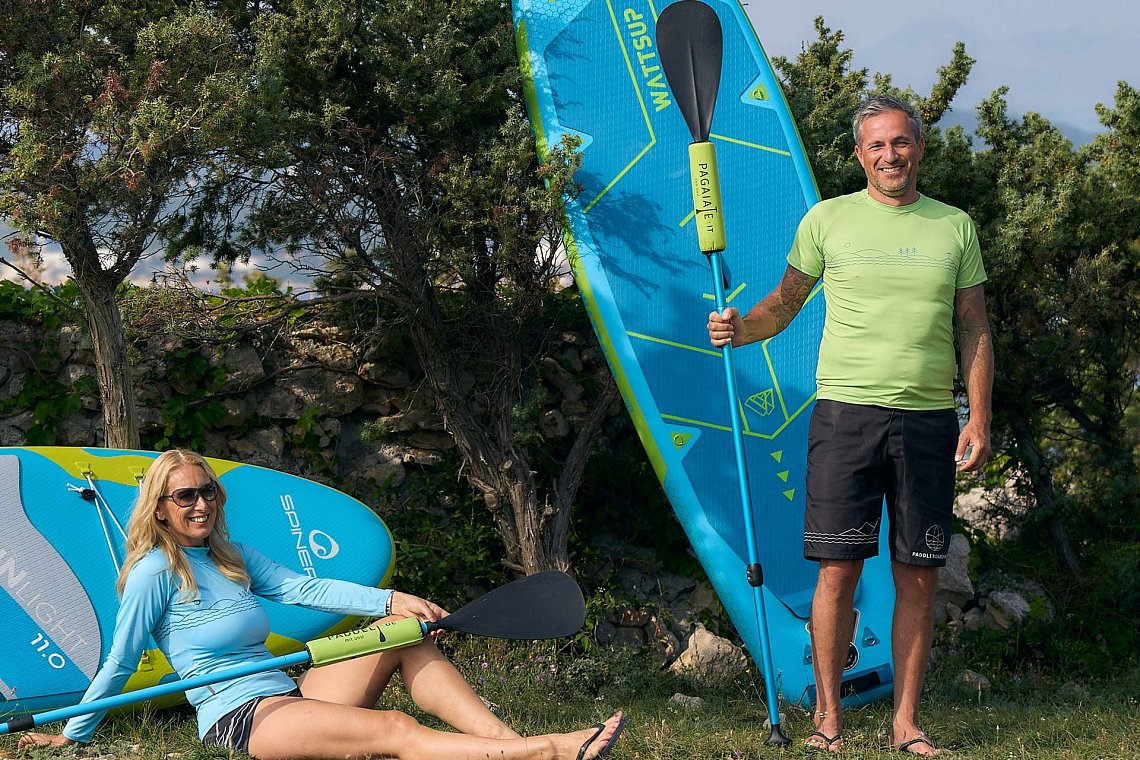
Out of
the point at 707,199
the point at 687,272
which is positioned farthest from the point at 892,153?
the point at 687,272

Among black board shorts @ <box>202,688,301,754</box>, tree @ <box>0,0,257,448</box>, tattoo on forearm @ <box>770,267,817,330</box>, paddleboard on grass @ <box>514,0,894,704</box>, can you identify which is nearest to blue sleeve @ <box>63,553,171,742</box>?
black board shorts @ <box>202,688,301,754</box>

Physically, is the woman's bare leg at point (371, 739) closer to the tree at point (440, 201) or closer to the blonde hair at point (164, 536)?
the blonde hair at point (164, 536)

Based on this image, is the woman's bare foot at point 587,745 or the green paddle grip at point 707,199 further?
the green paddle grip at point 707,199

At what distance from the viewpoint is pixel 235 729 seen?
261 centimetres

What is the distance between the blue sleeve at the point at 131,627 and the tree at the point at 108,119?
131 cm

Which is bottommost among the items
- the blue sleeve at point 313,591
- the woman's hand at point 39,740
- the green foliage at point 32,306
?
the woman's hand at point 39,740

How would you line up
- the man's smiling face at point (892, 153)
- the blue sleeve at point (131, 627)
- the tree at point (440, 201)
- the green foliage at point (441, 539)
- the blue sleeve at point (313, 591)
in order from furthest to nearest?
the green foliage at point (441, 539) → the tree at point (440, 201) → the man's smiling face at point (892, 153) → the blue sleeve at point (313, 591) → the blue sleeve at point (131, 627)

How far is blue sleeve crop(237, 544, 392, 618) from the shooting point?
2805mm

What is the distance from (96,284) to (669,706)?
252 centimetres

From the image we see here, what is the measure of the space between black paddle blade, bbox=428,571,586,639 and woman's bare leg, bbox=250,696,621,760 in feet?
1.28

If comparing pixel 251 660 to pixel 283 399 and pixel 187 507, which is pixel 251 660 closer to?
pixel 187 507

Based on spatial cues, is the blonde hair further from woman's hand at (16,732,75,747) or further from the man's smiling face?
Result: the man's smiling face

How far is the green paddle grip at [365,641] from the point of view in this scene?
263 centimetres

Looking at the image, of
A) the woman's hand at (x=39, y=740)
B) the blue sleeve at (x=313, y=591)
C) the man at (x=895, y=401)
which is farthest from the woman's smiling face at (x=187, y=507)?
the man at (x=895, y=401)
